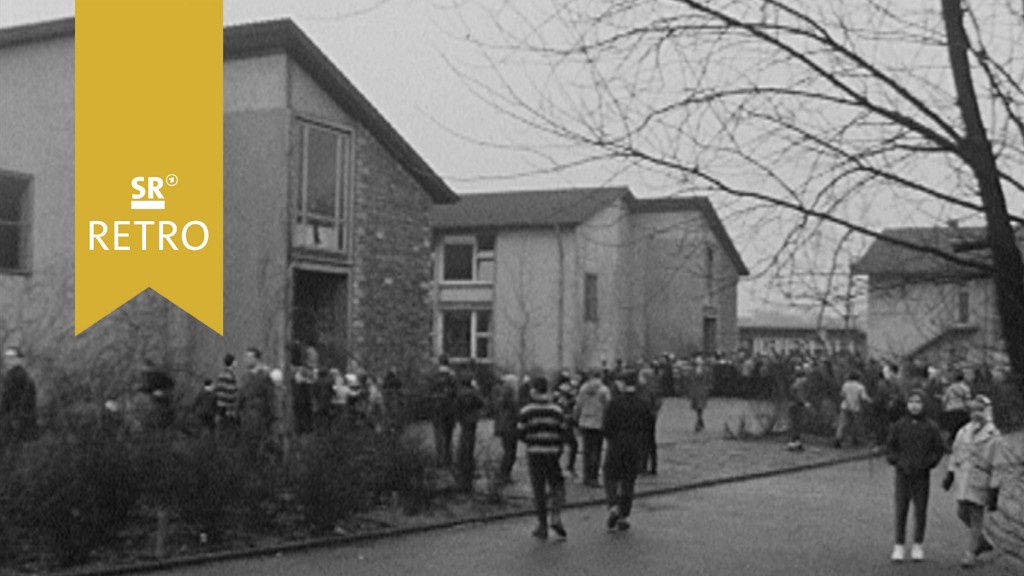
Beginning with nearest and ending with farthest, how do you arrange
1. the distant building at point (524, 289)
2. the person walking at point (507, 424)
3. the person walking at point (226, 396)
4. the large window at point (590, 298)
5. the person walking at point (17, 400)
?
the person walking at point (17, 400), the person walking at point (507, 424), the person walking at point (226, 396), the distant building at point (524, 289), the large window at point (590, 298)

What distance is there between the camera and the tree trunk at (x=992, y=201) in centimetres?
486

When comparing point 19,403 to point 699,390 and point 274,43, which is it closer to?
point 274,43

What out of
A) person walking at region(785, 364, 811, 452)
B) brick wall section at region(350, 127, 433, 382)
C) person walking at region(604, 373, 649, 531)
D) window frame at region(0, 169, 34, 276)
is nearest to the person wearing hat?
person walking at region(604, 373, 649, 531)

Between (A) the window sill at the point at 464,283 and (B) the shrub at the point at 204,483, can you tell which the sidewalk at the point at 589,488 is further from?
(A) the window sill at the point at 464,283

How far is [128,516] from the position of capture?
48.5ft

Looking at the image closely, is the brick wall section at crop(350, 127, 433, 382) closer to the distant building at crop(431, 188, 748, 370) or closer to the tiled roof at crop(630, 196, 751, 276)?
the distant building at crop(431, 188, 748, 370)

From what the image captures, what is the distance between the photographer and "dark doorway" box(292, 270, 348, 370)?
32.7m

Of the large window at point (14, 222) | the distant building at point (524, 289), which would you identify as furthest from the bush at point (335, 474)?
the distant building at point (524, 289)

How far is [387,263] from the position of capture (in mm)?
35000

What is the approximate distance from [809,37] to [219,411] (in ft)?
58.2

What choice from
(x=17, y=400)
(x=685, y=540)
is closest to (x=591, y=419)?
(x=685, y=540)

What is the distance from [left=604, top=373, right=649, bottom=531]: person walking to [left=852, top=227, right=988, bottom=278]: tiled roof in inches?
475

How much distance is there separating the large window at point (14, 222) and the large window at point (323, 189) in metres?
5.59

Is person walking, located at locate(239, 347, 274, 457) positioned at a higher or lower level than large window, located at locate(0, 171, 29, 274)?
lower
